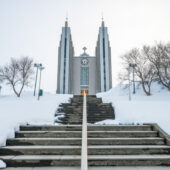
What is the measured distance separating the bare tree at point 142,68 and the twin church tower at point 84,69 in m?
7.31

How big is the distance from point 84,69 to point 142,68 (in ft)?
46.9

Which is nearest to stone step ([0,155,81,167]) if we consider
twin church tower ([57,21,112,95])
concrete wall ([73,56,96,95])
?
twin church tower ([57,21,112,95])

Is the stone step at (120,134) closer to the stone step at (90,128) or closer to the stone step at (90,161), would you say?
the stone step at (90,128)

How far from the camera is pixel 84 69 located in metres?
27.8

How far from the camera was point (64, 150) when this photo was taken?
9.12 feet

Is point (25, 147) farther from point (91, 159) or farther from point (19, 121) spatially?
point (91, 159)

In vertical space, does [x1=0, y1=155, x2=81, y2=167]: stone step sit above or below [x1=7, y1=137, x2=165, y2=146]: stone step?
below

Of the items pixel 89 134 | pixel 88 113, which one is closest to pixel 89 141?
pixel 89 134

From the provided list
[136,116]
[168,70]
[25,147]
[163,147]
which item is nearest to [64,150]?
[25,147]

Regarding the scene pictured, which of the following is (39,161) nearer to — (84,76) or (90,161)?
(90,161)

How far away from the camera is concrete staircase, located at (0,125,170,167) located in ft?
8.16

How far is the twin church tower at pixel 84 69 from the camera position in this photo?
955 inches

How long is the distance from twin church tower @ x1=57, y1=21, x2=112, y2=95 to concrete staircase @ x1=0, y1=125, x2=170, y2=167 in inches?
795

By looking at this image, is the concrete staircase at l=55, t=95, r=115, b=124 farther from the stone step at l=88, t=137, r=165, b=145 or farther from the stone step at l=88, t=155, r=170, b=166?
the stone step at l=88, t=155, r=170, b=166
